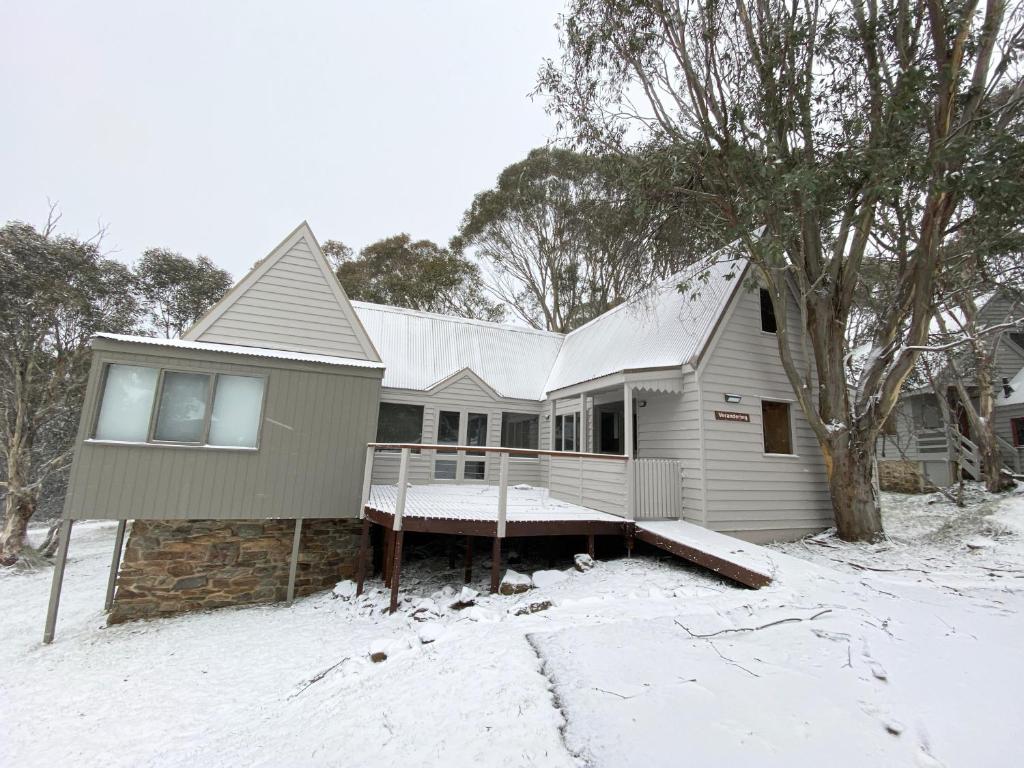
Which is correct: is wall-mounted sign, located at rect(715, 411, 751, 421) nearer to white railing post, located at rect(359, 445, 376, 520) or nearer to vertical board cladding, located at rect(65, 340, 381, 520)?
white railing post, located at rect(359, 445, 376, 520)

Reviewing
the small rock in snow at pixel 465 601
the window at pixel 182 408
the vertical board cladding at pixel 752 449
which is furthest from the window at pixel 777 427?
the window at pixel 182 408

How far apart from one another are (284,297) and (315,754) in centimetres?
866

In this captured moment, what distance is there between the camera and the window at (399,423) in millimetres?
11539

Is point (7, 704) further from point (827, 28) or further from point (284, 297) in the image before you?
point (827, 28)

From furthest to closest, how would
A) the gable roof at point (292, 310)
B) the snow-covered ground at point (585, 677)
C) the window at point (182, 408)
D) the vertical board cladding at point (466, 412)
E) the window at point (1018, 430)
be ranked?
the window at point (1018, 430) < the vertical board cladding at point (466, 412) < the gable roof at point (292, 310) < the window at point (182, 408) < the snow-covered ground at point (585, 677)

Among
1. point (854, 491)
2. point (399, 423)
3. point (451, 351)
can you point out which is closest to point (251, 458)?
point (399, 423)

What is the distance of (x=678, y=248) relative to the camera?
1074cm

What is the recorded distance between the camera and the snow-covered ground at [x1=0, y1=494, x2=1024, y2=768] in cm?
256

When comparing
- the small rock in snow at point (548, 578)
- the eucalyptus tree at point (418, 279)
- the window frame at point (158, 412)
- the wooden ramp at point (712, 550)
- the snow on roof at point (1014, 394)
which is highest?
the eucalyptus tree at point (418, 279)

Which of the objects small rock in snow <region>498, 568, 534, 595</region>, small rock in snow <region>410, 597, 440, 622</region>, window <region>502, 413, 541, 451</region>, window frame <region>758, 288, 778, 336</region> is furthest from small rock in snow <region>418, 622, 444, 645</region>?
window frame <region>758, 288, 778, 336</region>

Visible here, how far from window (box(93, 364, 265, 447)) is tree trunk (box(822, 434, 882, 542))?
Answer: 1082 centimetres

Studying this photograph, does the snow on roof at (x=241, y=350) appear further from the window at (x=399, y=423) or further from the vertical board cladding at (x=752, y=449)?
the vertical board cladding at (x=752, y=449)

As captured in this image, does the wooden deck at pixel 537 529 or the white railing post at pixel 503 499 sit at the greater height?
the white railing post at pixel 503 499

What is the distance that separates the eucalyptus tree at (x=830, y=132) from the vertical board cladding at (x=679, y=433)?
205 cm
